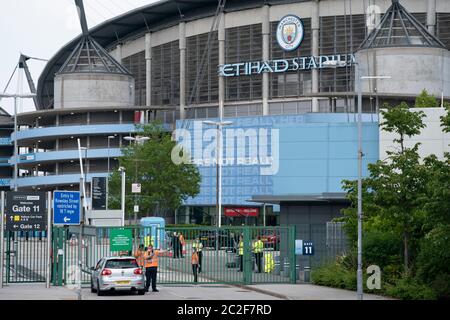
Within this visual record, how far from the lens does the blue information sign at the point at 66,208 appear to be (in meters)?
33.2

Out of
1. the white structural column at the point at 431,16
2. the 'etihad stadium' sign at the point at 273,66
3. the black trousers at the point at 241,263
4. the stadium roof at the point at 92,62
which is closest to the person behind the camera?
the black trousers at the point at 241,263

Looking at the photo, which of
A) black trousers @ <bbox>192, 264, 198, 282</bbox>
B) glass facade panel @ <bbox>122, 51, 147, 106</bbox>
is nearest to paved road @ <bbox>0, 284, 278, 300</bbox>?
black trousers @ <bbox>192, 264, 198, 282</bbox>

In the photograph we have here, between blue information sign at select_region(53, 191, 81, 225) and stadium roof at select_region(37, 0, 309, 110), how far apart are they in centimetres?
8945

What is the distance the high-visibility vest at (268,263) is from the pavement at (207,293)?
6.64 feet

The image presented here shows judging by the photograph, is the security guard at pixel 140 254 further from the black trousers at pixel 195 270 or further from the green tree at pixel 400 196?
the green tree at pixel 400 196

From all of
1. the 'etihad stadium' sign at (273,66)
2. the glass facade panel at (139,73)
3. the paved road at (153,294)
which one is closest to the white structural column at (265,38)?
the 'etihad stadium' sign at (273,66)

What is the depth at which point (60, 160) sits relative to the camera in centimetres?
13400

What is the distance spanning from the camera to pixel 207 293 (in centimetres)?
3866

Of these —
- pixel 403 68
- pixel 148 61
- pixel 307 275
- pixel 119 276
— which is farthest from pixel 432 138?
pixel 148 61

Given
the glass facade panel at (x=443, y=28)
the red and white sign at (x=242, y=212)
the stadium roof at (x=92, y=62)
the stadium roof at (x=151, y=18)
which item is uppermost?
the stadium roof at (x=151, y=18)

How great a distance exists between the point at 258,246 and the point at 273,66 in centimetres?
7646

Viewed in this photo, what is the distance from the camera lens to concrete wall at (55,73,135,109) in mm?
129750
